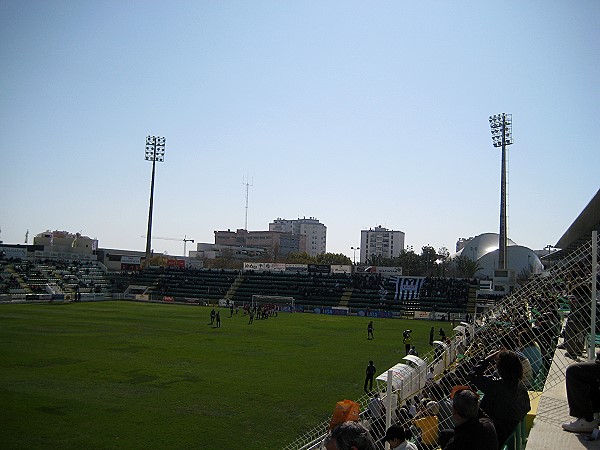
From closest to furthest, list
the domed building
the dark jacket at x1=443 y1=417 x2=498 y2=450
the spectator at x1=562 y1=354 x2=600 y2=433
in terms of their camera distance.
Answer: the dark jacket at x1=443 y1=417 x2=498 y2=450
the spectator at x1=562 y1=354 x2=600 y2=433
the domed building

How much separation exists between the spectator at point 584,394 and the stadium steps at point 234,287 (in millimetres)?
60033

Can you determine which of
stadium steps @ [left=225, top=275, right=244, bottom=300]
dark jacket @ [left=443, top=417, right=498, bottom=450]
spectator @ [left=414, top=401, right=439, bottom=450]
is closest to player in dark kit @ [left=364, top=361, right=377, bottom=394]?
spectator @ [left=414, top=401, right=439, bottom=450]

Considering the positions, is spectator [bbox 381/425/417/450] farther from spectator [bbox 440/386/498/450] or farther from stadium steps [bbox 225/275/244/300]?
stadium steps [bbox 225/275/244/300]

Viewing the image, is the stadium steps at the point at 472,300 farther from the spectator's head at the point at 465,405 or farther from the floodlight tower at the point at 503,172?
the spectator's head at the point at 465,405

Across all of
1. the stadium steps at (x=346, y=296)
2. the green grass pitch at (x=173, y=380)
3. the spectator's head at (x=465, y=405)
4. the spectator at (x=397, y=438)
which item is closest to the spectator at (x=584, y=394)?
the spectator's head at (x=465, y=405)

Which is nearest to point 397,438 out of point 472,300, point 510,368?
point 510,368

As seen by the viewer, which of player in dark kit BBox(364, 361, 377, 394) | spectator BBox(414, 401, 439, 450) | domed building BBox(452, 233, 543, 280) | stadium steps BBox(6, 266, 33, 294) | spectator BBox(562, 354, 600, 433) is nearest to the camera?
spectator BBox(562, 354, 600, 433)

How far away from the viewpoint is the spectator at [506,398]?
543 centimetres

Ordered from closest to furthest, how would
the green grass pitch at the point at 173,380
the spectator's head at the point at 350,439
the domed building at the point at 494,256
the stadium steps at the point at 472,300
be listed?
the spectator's head at the point at 350,439 < the green grass pitch at the point at 173,380 < the stadium steps at the point at 472,300 < the domed building at the point at 494,256

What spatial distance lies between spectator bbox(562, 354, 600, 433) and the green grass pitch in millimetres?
8431

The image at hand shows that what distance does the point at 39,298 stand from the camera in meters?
58.3

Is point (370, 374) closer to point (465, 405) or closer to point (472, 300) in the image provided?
point (465, 405)

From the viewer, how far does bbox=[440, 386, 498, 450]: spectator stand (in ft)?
14.8

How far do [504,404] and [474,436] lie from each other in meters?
1.08
